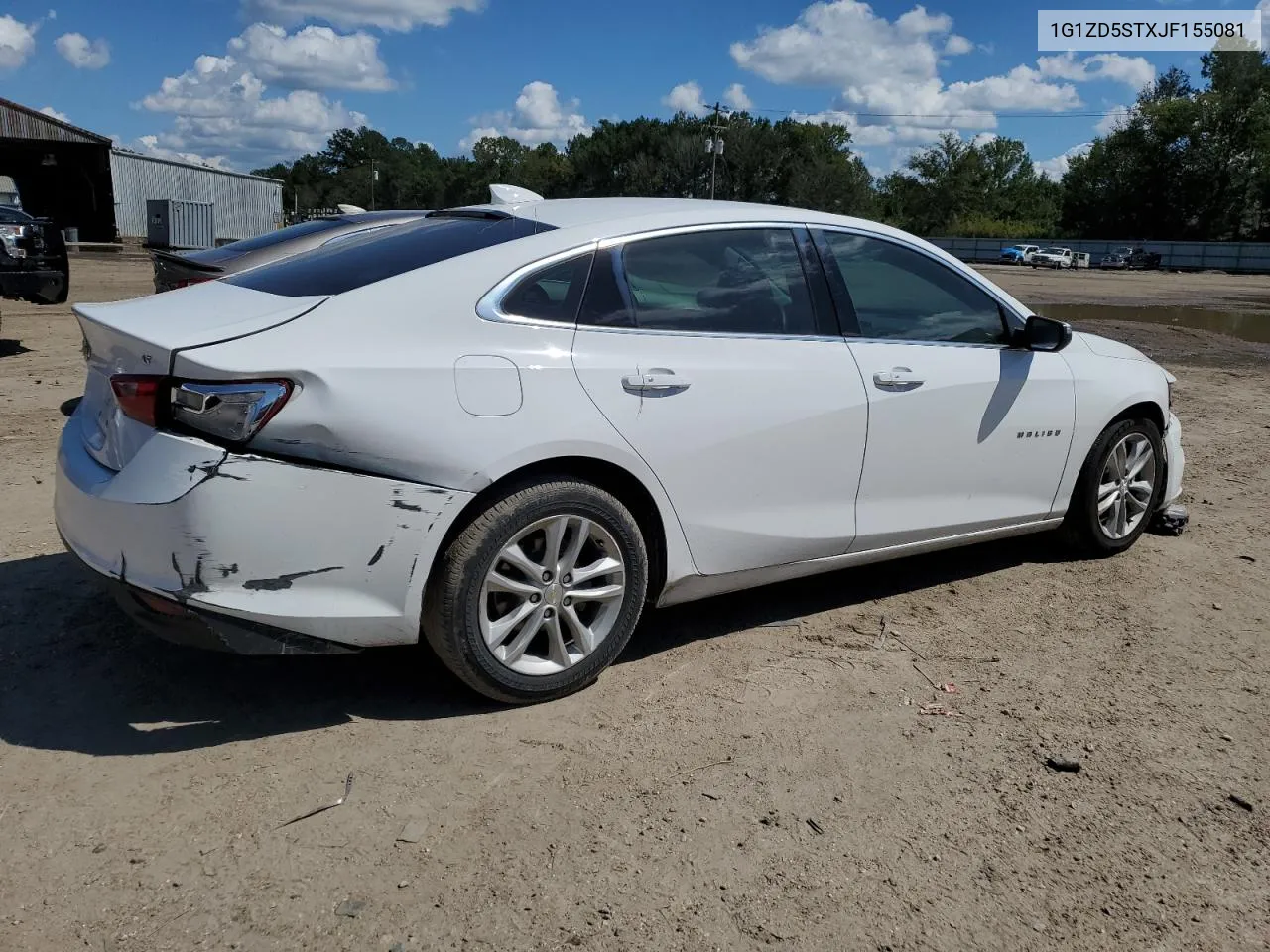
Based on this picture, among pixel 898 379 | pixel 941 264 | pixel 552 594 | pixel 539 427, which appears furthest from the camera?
pixel 941 264

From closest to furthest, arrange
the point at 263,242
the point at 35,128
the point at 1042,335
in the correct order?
the point at 1042,335 → the point at 263,242 → the point at 35,128

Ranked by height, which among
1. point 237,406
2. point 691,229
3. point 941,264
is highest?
point 691,229

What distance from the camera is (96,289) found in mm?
19266

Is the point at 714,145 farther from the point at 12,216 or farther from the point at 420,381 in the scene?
the point at 420,381

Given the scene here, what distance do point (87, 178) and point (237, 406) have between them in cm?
4685

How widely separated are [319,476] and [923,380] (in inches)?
93.9

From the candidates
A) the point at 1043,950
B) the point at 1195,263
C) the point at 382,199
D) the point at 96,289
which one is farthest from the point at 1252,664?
the point at 382,199

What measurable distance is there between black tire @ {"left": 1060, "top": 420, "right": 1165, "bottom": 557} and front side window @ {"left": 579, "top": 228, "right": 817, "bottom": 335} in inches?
73.0

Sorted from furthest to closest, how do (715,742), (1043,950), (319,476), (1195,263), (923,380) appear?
(1195,263) → (923,380) → (715,742) → (319,476) → (1043,950)

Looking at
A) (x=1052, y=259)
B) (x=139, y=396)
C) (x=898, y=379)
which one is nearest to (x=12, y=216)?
(x=139, y=396)

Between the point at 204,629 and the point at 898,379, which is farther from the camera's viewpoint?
the point at 898,379

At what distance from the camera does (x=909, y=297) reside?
4.33 m

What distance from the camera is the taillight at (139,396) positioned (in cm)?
297

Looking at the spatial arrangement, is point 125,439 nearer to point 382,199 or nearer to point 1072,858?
point 1072,858
